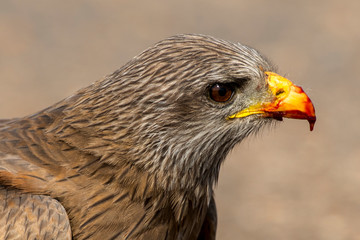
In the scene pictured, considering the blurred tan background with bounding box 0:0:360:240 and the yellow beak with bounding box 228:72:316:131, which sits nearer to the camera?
the yellow beak with bounding box 228:72:316:131

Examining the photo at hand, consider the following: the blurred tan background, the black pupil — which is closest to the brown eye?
the black pupil

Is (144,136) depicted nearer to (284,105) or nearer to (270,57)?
(284,105)

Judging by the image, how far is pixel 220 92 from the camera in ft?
14.8

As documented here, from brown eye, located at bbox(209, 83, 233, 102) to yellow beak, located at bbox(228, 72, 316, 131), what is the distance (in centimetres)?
16

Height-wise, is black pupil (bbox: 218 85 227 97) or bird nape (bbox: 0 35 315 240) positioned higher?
black pupil (bbox: 218 85 227 97)

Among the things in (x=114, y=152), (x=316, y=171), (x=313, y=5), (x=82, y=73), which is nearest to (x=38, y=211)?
(x=114, y=152)

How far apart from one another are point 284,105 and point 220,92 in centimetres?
43

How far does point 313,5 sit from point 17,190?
33.7ft

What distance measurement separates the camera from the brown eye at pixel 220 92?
4504 mm

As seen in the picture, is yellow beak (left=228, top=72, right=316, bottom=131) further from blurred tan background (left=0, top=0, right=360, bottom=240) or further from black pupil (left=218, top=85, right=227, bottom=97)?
blurred tan background (left=0, top=0, right=360, bottom=240)

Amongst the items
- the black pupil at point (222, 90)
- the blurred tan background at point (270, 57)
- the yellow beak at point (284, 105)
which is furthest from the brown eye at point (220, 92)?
the blurred tan background at point (270, 57)

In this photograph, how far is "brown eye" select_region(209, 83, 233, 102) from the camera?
4.50m

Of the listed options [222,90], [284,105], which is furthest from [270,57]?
[222,90]

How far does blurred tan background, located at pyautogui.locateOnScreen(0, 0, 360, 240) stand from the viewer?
372 inches
